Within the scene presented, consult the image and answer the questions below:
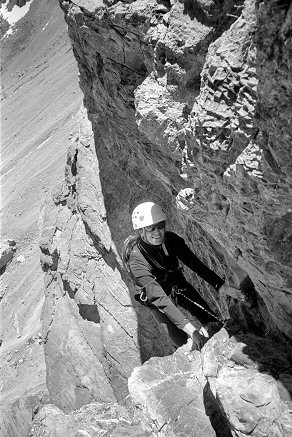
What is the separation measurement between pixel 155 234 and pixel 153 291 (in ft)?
2.33

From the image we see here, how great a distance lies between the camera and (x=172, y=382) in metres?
5.84

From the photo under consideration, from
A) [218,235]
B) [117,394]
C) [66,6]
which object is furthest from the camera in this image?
[117,394]

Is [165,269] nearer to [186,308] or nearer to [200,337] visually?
[186,308]

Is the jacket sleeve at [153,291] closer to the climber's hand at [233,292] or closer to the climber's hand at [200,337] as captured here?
the climber's hand at [200,337]

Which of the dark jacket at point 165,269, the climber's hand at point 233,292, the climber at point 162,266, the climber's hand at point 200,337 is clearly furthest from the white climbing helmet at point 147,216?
the climber's hand at point 200,337

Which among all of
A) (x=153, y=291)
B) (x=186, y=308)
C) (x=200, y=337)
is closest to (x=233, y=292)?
(x=200, y=337)

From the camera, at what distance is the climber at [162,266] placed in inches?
229

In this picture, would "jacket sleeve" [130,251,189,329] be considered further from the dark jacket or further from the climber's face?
the climber's face

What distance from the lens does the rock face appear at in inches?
145

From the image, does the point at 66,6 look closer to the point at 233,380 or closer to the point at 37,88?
the point at 233,380

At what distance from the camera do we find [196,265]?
605 cm

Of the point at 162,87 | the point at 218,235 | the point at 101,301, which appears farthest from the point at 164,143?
the point at 101,301

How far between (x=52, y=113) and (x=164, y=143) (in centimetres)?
2477

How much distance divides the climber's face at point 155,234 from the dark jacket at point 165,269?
0.49 feet
